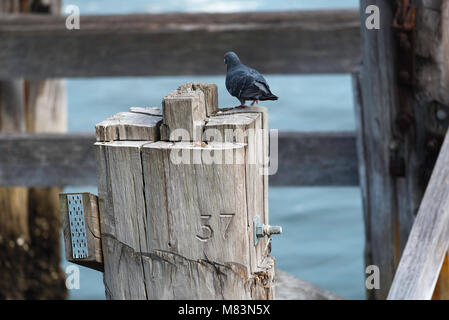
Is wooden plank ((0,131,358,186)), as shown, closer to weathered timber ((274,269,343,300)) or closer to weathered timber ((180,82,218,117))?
weathered timber ((274,269,343,300))

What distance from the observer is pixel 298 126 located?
35.4 ft

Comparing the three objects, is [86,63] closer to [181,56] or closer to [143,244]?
[181,56]

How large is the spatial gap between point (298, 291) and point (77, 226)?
1487 mm

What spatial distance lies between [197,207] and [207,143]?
183mm

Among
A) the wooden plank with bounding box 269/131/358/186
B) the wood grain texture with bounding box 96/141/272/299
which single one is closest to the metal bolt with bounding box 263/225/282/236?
the wood grain texture with bounding box 96/141/272/299

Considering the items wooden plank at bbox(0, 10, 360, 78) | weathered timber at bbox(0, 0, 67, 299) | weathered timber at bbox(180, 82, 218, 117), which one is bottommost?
weathered timber at bbox(0, 0, 67, 299)

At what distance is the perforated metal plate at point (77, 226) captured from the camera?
79.7 inches

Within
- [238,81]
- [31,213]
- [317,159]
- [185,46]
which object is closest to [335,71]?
[317,159]

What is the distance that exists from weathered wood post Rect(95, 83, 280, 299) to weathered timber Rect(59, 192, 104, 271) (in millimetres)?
27

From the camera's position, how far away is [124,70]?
161 inches

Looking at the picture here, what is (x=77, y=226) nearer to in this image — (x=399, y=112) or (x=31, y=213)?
(x=399, y=112)

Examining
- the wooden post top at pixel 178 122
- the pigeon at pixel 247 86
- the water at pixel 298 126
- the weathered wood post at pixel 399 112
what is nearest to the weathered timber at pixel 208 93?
the wooden post top at pixel 178 122

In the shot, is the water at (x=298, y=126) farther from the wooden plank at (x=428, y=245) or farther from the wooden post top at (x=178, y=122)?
the wooden post top at (x=178, y=122)

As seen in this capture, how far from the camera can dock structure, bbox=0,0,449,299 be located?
3.06 metres
